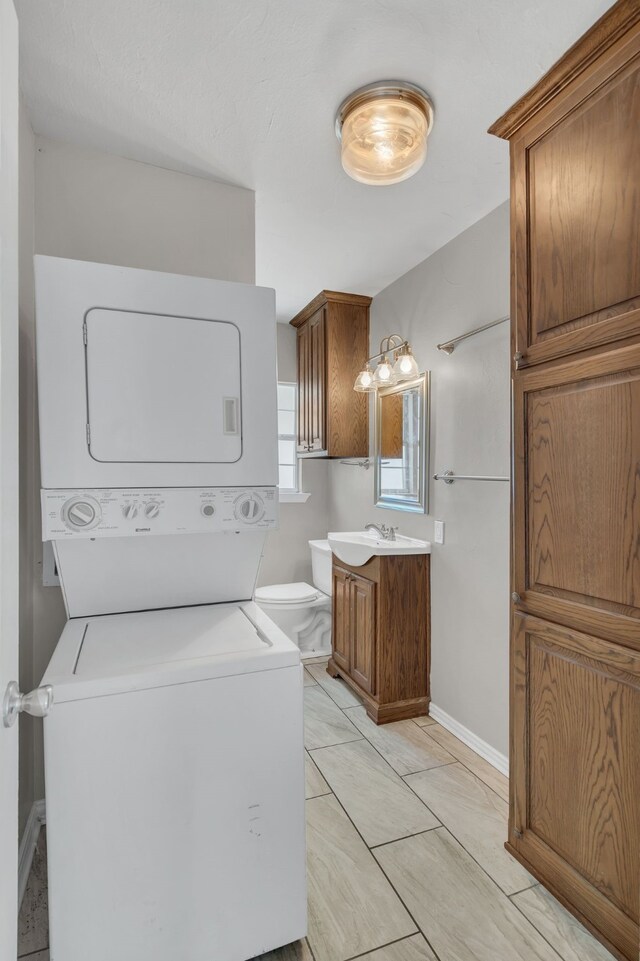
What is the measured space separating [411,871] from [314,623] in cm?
186

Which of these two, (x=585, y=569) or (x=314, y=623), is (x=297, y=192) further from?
(x=314, y=623)

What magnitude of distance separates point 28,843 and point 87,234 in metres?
2.16

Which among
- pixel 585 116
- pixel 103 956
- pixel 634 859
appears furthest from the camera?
pixel 585 116

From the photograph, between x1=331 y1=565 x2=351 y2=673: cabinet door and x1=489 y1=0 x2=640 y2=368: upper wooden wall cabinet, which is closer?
x1=489 y1=0 x2=640 y2=368: upper wooden wall cabinet

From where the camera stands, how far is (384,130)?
1628 millimetres

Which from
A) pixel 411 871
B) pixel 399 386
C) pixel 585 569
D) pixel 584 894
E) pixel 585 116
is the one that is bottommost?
pixel 411 871

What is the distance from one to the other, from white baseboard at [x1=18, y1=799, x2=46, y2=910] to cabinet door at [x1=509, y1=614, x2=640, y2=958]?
1.60 m

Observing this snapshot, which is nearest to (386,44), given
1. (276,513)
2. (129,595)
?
(276,513)

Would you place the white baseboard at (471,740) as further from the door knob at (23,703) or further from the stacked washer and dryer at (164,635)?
the door knob at (23,703)

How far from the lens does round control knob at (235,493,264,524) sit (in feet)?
5.14

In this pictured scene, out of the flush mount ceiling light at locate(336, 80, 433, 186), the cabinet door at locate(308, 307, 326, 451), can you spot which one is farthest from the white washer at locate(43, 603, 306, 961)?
the cabinet door at locate(308, 307, 326, 451)

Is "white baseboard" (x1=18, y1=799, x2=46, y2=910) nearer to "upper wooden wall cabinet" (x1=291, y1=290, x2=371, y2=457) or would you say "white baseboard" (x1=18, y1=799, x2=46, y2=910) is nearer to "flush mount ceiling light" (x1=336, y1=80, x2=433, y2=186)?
"upper wooden wall cabinet" (x1=291, y1=290, x2=371, y2=457)

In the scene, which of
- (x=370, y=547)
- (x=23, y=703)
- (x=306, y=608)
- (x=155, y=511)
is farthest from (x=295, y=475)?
(x=23, y=703)

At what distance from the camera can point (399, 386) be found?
3.01m
